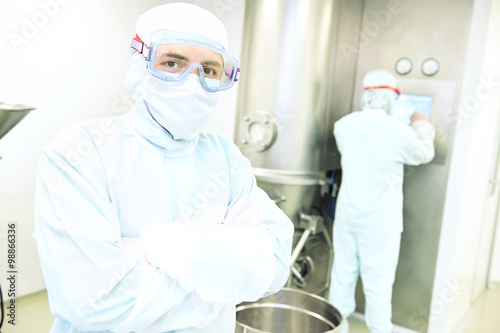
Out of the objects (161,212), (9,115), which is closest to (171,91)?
(161,212)

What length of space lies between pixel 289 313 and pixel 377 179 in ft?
2.74

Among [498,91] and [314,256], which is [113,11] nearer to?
[314,256]

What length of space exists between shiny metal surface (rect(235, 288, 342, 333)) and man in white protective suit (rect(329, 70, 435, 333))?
56 centimetres

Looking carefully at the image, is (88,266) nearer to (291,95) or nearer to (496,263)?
(291,95)

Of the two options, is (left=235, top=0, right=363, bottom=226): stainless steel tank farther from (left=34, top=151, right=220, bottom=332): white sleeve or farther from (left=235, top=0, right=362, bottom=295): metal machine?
(left=34, top=151, right=220, bottom=332): white sleeve

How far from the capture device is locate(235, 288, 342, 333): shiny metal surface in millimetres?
1782

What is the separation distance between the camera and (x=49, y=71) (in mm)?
2250

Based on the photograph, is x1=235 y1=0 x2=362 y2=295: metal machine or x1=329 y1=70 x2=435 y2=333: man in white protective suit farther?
x1=329 y1=70 x2=435 y2=333: man in white protective suit

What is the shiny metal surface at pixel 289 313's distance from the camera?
178 centimetres

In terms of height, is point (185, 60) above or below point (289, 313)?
above

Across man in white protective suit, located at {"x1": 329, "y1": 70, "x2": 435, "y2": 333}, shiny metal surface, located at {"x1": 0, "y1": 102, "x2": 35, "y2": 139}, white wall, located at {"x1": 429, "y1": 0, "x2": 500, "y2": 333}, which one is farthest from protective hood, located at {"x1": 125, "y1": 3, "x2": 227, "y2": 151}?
white wall, located at {"x1": 429, "y1": 0, "x2": 500, "y2": 333}

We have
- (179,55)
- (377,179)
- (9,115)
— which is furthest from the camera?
(377,179)

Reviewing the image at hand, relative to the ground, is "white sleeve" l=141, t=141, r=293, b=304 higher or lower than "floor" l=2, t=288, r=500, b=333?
higher

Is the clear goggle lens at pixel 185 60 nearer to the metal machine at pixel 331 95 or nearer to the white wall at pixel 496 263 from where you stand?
the metal machine at pixel 331 95
